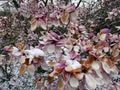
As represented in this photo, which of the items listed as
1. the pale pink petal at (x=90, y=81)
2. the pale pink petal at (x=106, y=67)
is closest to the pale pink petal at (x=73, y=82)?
the pale pink petal at (x=90, y=81)

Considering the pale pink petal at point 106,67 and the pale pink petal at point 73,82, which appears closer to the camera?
the pale pink petal at point 73,82

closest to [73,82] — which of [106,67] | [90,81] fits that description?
[90,81]

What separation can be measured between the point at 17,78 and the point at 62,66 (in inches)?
106

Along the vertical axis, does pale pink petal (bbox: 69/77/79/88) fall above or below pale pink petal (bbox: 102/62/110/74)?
above

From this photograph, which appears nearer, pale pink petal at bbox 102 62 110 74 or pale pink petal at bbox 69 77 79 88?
pale pink petal at bbox 69 77 79 88

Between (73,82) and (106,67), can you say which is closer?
(73,82)

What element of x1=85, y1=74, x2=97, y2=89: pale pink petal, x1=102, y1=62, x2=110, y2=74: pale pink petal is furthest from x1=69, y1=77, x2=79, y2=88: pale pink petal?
x1=102, y1=62, x2=110, y2=74: pale pink petal

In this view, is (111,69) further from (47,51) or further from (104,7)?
(104,7)

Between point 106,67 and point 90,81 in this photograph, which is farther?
point 106,67

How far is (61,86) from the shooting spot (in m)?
1.63

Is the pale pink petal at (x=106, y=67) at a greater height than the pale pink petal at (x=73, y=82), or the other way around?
the pale pink petal at (x=73, y=82)

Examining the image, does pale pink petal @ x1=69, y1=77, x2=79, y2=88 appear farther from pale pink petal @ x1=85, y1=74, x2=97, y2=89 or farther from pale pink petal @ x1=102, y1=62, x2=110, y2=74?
pale pink petal @ x1=102, y1=62, x2=110, y2=74

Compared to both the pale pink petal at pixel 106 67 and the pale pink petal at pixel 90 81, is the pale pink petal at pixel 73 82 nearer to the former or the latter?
the pale pink petal at pixel 90 81

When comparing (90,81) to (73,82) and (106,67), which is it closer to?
(73,82)
